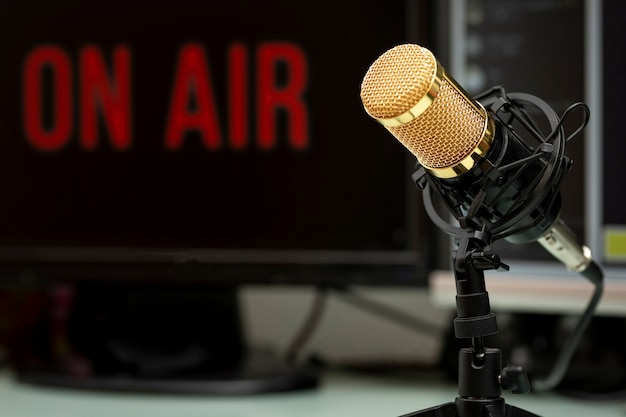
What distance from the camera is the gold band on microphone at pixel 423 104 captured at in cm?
39

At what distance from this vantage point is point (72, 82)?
868 millimetres

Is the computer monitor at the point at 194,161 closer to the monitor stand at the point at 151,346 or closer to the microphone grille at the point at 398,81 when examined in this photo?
the monitor stand at the point at 151,346

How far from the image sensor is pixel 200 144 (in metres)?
0.84

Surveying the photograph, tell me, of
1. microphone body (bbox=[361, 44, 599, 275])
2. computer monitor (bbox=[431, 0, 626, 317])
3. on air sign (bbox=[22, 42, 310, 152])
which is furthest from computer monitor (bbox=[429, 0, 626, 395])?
microphone body (bbox=[361, 44, 599, 275])

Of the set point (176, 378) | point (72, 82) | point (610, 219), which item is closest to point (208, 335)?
point (176, 378)

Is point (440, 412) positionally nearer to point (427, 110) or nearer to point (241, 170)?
point (427, 110)

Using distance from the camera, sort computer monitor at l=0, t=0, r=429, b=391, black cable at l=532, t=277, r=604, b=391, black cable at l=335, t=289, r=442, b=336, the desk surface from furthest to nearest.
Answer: black cable at l=335, t=289, r=442, b=336, computer monitor at l=0, t=0, r=429, b=391, the desk surface, black cable at l=532, t=277, r=604, b=391

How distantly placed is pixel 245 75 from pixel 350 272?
23cm

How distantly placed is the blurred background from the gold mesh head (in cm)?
37

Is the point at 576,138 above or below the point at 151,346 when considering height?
above

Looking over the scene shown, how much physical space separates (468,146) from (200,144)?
47cm

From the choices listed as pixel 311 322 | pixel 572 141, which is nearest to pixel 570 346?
pixel 572 141

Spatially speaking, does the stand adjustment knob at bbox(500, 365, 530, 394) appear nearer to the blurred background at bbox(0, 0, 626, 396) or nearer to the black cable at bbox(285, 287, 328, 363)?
the blurred background at bbox(0, 0, 626, 396)

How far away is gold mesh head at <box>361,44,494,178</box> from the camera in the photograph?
39 cm
